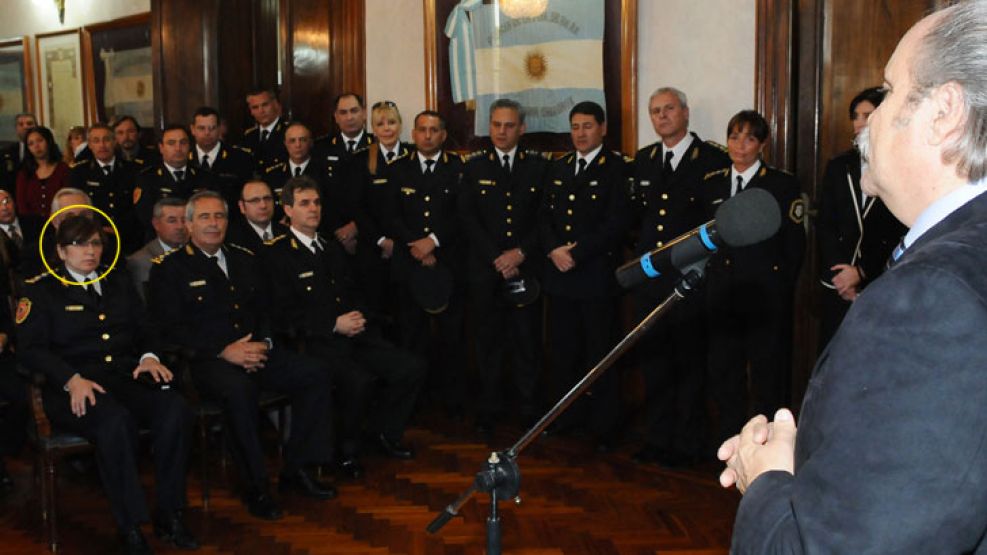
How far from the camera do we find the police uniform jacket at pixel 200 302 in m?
A: 3.94

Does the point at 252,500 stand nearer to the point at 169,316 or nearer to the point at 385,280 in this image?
the point at 169,316

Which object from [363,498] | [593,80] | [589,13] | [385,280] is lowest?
[363,498]

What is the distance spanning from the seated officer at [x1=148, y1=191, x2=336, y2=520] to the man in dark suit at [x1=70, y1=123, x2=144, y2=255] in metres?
1.82

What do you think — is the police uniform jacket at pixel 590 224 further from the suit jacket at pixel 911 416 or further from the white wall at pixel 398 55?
the suit jacket at pixel 911 416

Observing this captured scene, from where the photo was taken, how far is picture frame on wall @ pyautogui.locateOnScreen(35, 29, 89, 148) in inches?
320

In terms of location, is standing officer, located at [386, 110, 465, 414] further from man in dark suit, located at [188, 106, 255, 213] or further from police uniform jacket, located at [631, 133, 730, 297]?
police uniform jacket, located at [631, 133, 730, 297]

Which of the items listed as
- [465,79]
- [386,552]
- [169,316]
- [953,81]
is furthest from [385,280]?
[953,81]

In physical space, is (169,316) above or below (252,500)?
above

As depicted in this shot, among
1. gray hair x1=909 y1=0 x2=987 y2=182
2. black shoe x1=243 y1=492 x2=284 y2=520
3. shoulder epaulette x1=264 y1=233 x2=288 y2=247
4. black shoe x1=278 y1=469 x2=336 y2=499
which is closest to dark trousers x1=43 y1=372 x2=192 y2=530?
black shoe x1=243 y1=492 x2=284 y2=520

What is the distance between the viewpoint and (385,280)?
537cm

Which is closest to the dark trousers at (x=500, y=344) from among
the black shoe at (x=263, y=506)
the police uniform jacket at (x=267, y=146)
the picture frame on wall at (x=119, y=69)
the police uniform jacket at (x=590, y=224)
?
the police uniform jacket at (x=590, y=224)

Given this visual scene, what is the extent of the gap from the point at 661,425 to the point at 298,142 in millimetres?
2435

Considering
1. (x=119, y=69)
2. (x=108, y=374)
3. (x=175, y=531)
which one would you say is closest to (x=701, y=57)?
(x=108, y=374)

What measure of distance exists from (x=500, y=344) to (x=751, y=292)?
1.35m
